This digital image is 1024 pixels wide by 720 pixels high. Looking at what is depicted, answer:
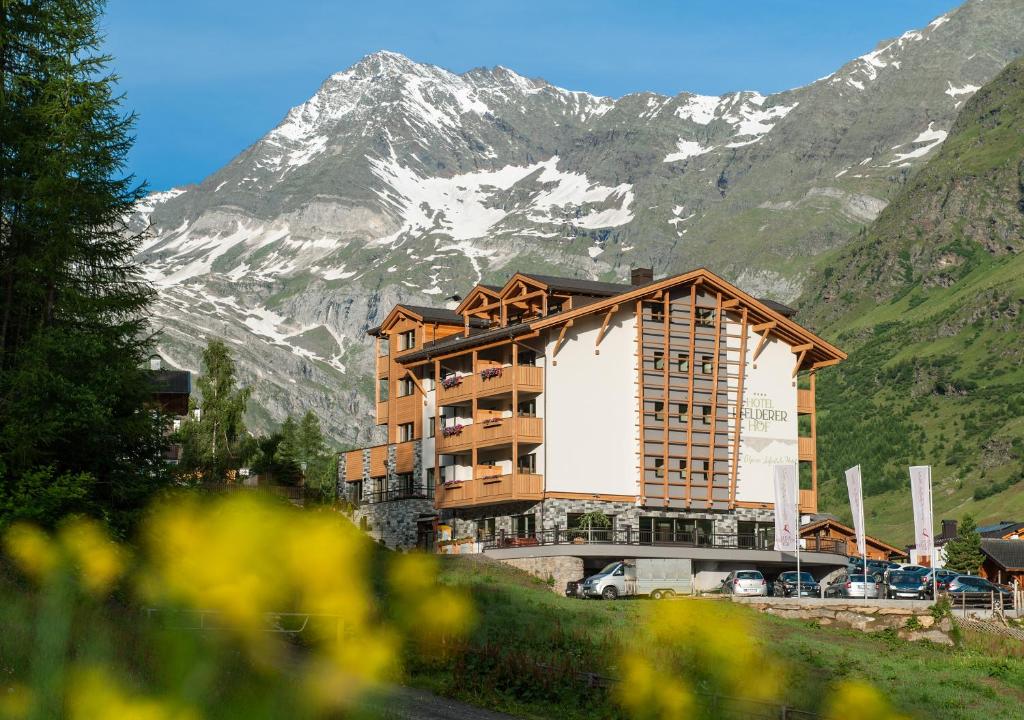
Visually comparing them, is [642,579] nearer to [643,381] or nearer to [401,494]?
[643,381]

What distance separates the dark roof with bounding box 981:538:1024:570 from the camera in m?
98.1

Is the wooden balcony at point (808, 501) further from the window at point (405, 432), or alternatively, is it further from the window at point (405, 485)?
the window at point (405, 432)

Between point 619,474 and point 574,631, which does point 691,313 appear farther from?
point 574,631

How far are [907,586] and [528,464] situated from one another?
1871cm

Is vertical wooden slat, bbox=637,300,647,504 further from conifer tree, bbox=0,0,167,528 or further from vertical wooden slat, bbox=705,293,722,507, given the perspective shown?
conifer tree, bbox=0,0,167,528

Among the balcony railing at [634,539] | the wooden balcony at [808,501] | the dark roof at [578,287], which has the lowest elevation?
the balcony railing at [634,539]

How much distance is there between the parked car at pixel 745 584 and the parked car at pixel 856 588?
3415mm

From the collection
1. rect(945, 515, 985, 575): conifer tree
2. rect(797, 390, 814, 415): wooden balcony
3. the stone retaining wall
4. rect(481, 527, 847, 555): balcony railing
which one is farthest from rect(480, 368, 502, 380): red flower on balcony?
rect(945, 515, 985, 575): conifer tree

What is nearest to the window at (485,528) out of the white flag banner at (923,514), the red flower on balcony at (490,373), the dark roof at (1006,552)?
the red flower on balcony at (490,373)

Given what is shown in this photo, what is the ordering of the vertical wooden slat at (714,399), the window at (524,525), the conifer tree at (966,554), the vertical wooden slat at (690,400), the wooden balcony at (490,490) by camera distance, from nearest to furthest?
the wooden balcony at (490,490), the window at (524,525), the vertical wooden slat at (690,400), the vertical wooden slat at (714,399), the conifer tree at (966,554)

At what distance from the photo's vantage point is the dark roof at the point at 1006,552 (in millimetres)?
98062

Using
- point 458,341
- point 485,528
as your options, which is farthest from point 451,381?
point 485,528

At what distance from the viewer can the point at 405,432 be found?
262 ft

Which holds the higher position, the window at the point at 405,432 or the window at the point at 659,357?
the window at the point at 659,357
